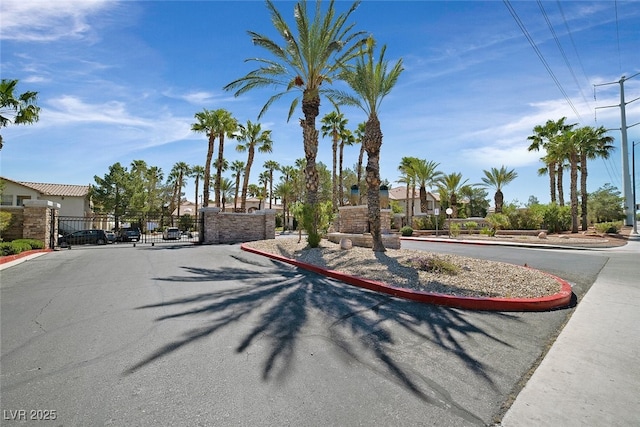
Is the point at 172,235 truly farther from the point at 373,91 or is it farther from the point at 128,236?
the point at 373,91

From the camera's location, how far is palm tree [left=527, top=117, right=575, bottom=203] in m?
33.4

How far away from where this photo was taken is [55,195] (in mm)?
38750

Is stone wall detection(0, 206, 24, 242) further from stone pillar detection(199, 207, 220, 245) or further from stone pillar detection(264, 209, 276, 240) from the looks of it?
stone pillar detection(264, 209, 276, 240)

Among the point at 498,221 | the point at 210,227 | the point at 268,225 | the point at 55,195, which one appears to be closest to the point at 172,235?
the point at 210,227

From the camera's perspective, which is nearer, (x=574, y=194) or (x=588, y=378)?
(x=588, y=378)

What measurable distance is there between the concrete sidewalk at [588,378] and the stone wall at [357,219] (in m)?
11.8

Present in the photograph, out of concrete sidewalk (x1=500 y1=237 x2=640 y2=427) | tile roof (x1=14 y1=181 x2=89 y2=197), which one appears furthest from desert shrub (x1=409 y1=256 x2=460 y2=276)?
tile roof (x1=14 y1=181 x2=89 y2=197)

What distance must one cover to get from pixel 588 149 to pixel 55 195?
54739 mm

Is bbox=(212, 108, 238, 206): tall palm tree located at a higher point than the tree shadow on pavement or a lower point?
higher

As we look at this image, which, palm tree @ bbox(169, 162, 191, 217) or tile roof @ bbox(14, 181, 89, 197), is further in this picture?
palm tree @ bbox(169, 162, 191, 217)

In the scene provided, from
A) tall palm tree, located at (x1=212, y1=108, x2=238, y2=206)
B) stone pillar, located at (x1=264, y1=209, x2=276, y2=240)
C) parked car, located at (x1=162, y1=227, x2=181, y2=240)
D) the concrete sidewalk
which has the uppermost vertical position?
tall palm tree, located at (x1=212, y1=108, x2=238, y2=206)

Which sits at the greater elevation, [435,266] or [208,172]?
[208,172]

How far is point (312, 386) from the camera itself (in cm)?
334

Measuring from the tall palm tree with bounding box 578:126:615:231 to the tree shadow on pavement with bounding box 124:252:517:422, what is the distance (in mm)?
32356
